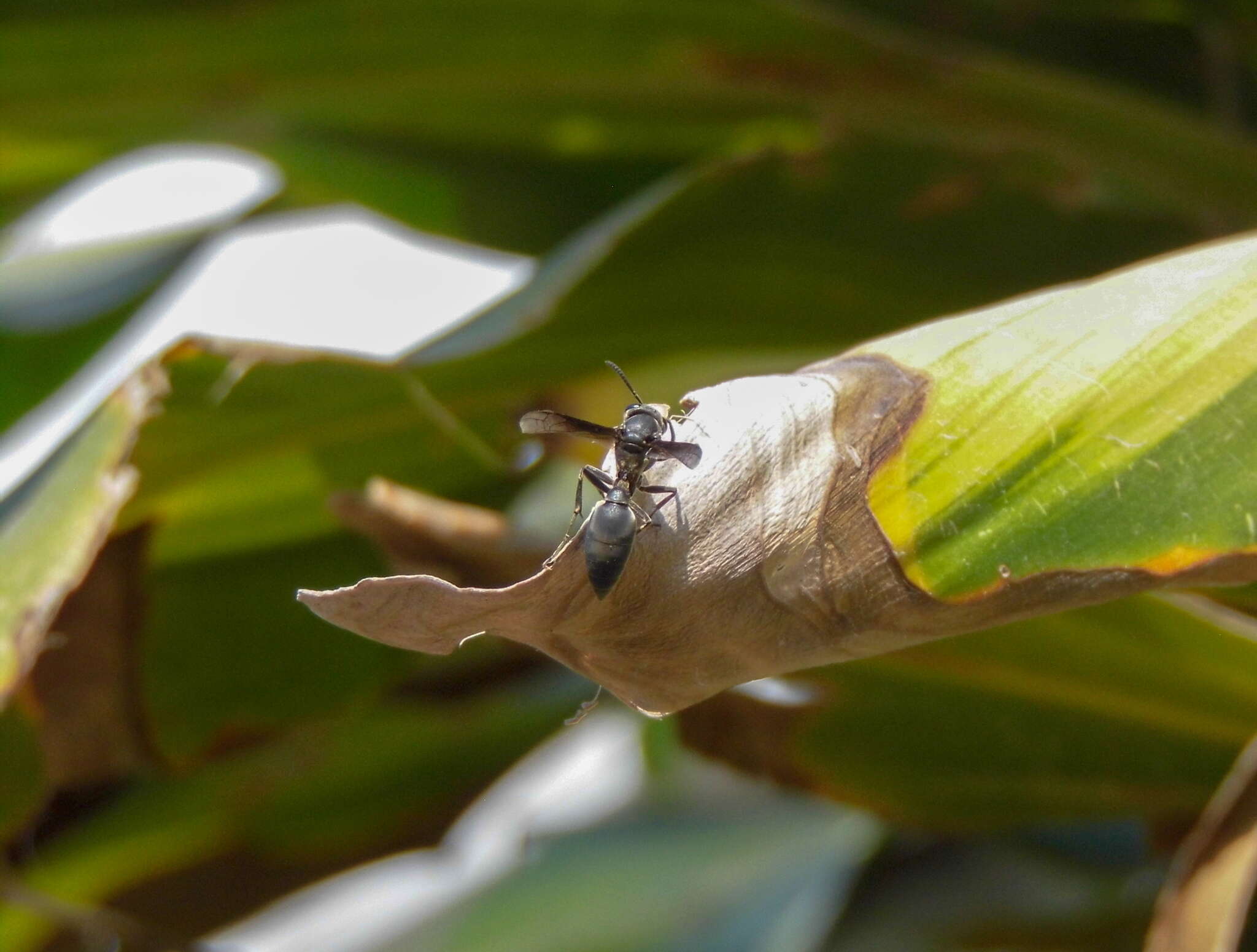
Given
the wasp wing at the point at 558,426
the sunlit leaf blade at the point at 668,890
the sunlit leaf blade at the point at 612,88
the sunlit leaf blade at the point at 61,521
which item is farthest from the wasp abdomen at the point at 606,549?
the sunlit leaf blade at the point at 668,890

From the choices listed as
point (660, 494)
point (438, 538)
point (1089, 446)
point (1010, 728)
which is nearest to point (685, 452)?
point (660, 494)

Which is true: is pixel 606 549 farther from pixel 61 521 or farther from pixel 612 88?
pixel 612 88

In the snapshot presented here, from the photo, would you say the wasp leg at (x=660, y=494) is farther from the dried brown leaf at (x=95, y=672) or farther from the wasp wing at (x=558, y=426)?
the dried brown leaf at (x=95, y=672)

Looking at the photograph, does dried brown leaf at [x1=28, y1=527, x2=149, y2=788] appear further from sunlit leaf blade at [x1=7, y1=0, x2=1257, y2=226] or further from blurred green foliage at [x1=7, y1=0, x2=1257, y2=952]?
sunlit leaf blade at [x1=7, y1=0, x2=1257, y2=226]

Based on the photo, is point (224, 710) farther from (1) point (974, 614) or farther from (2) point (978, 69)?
(2) point (978, 69)

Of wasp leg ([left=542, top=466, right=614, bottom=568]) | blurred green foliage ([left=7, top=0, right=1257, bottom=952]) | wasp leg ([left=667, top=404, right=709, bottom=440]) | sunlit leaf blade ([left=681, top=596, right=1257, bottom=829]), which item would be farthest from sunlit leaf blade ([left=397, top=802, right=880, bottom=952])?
wasp leg ([left=667, top=404, right=709, bottom=440])

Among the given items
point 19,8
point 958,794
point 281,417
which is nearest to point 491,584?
point 281,417
